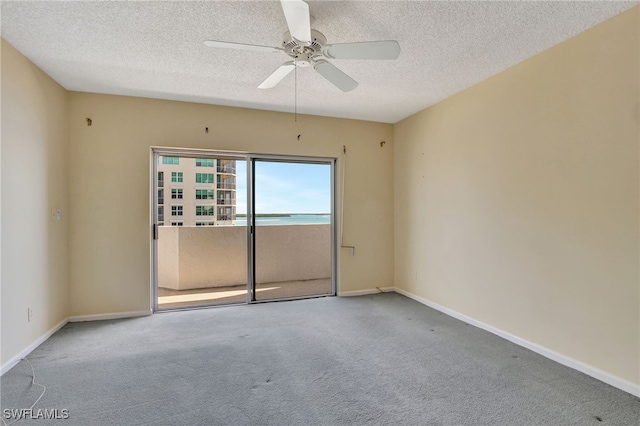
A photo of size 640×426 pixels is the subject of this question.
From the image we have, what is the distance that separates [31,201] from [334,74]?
2.87 meters

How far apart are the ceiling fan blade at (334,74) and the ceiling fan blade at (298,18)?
23 centimetres

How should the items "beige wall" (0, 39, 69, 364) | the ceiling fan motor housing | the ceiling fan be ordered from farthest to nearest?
"beige wall" (0, 39, 69, 364)
the ceiling fan motor housing
the ceiling fan

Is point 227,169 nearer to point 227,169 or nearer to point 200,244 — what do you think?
point 227,169

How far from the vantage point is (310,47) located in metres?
2.03

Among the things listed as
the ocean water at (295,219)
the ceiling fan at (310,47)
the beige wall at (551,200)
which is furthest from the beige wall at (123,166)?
the beige wall at (551,200)

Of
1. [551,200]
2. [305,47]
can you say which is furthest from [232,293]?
[551,200]

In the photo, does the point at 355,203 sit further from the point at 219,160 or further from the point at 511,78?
the point at 511,78

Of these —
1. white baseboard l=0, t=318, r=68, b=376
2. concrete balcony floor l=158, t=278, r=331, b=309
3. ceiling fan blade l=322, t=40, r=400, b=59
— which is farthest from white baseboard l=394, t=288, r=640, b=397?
white baseboard l=0, t=318, r=68, b=376

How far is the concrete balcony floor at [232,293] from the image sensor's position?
4.03 m

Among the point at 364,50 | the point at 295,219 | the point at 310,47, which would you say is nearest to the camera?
the point at 364,50

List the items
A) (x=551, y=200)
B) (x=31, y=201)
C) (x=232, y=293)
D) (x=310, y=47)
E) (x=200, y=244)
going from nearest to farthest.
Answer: (x=310, y=47)
(x=551, y=200)
(x=31, y=201)
(x=200, y=244)
(x=232, y=293)

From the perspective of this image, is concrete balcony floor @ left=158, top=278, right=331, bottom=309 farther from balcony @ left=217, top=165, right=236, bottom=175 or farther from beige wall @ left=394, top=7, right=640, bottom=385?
beige wall @ left=394, top=7, right=640, bottom=385

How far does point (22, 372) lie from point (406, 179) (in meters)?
4.46

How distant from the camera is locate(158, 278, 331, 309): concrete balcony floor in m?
4.03
